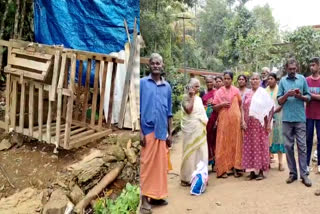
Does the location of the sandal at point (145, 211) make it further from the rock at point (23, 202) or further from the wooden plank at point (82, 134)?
the wooden plank at point (82, 134)

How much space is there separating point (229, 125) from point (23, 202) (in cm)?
314

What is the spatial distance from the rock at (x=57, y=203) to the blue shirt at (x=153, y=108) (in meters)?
1.19

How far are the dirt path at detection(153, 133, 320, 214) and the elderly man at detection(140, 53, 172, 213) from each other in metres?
0.31

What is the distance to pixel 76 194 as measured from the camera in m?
4.07

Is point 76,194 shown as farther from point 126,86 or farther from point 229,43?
point 229,43

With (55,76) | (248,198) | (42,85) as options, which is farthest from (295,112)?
(42,85)

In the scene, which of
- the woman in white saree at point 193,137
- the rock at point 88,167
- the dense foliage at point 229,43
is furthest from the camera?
the dense foliage at point 229,43

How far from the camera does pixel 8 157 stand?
440 cm

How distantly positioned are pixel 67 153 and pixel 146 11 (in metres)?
6.75

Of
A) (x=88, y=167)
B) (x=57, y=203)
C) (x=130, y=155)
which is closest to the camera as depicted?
(x=57, y=203)

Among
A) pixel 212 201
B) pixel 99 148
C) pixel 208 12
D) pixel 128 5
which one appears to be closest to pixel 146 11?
pixel 128 5

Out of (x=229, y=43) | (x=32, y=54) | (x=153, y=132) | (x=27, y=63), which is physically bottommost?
(x=153, y=132)

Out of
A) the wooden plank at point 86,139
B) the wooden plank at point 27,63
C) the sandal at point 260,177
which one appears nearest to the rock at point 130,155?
the wooden plank at point 86,139

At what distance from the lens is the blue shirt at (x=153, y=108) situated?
3.96m
